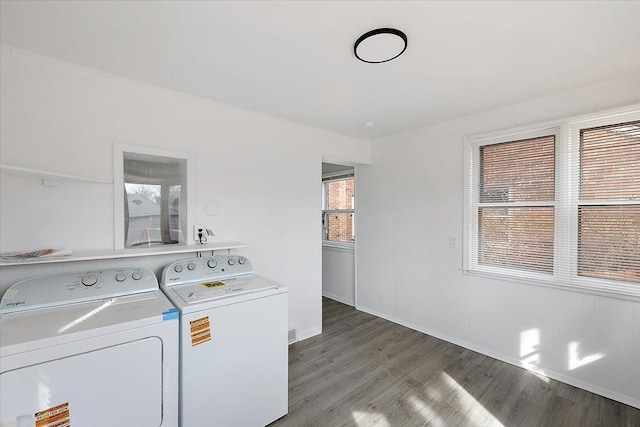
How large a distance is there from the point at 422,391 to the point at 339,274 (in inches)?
90.3

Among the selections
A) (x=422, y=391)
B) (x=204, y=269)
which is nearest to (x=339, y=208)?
(x=204, y=269)

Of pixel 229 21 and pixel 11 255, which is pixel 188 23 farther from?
pixel 11 255

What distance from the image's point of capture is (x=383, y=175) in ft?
11.8

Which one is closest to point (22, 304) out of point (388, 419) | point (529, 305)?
point (388, 419)

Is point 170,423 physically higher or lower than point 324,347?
higher

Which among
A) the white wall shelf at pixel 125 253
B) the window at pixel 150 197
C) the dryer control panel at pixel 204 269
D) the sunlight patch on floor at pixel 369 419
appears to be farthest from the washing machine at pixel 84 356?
the sunlight patch on floor at pixel 369 419

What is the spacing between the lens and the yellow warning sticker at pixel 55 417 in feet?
3.72

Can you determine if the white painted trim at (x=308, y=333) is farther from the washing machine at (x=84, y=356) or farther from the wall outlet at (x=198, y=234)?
the washing machine at (x=84, y=356)

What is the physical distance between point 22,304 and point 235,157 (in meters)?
1.68

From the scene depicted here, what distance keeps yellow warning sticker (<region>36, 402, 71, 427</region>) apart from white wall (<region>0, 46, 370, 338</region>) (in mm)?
943

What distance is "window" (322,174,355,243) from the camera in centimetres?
428

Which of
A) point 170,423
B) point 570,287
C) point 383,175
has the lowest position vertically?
point 170,423

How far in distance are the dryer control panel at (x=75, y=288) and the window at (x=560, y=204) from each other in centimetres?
292

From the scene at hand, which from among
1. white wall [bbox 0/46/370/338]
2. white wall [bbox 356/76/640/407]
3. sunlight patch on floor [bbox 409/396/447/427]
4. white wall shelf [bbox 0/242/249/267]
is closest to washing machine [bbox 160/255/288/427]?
white wall shelf [bbox 0/242/249/267]
